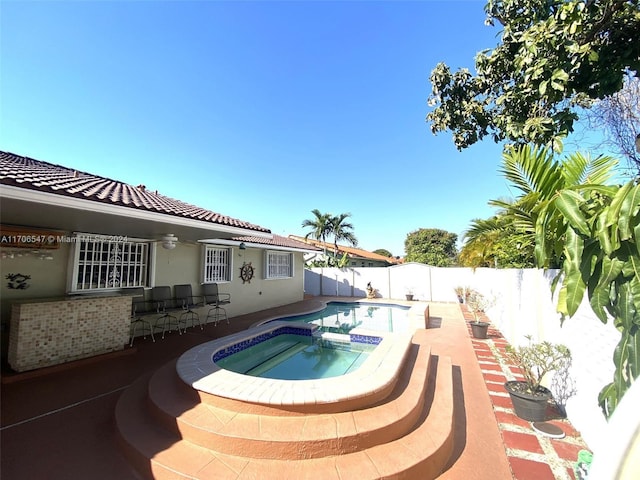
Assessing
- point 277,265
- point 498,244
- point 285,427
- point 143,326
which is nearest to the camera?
point 285,427

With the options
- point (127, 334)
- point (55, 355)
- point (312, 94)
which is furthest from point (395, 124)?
point (55, 355)

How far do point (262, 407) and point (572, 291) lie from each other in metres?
3.97

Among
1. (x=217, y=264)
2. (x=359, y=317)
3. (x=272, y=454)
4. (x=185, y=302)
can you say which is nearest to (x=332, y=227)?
(x=359, y=317)

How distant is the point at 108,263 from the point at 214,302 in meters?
3.81

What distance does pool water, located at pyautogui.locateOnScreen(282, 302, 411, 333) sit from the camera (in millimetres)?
11516

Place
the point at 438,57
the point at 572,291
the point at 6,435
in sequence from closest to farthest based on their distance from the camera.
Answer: the point at 572,291
the point at 6,435
the point at 438,57

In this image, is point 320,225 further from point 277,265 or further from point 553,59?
point 553,59

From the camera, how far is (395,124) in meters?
13.8

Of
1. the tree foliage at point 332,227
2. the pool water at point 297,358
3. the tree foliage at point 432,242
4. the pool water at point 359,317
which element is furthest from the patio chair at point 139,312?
the tree foliage at point 432,242

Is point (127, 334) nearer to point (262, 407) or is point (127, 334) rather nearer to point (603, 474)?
point (262, 407)

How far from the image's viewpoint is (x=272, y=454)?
324 centimetres

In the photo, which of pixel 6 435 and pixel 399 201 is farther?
pixel 399 201

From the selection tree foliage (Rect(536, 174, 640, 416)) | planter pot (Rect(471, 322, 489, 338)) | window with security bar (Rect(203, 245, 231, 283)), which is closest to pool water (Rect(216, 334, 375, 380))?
planter pot (Rect(471, 322, 489, 338))

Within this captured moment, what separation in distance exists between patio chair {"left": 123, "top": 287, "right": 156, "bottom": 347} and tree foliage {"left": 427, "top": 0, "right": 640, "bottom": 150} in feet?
37.1
